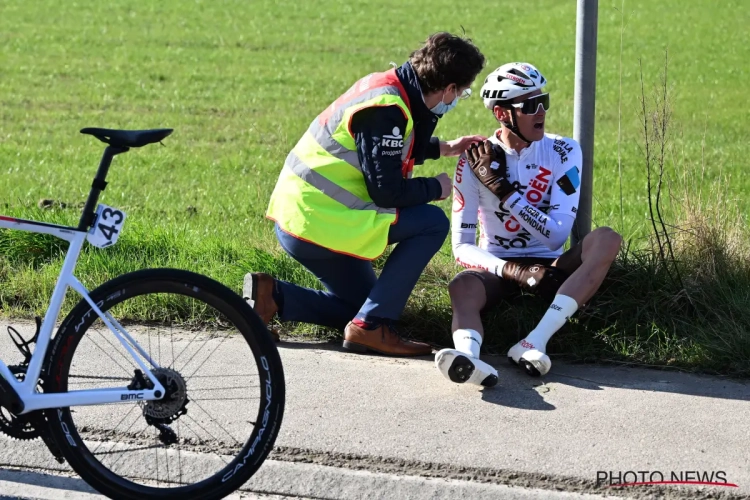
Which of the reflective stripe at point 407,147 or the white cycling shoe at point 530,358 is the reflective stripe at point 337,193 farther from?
the white cycling shoe at point 530,358

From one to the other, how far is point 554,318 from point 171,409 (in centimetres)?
200

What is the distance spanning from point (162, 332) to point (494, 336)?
1628mm

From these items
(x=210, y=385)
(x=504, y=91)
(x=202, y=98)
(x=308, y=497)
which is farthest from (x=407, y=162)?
(x=202, y=98)

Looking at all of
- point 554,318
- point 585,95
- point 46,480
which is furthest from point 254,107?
point 46,480

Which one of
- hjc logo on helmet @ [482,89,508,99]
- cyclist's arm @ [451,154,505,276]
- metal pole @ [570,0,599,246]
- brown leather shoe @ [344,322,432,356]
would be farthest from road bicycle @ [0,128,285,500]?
metal pole @ [570,0,599,246]

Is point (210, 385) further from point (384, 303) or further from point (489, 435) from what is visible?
point (489, 435)

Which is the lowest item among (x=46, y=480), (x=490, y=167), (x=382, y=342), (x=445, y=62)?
(x=46, y=480)

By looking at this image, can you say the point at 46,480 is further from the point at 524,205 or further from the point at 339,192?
the point at 524,205

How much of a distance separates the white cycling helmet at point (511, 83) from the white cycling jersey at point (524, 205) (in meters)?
0.29

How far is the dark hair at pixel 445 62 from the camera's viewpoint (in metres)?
5.06

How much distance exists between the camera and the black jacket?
5.00 meters

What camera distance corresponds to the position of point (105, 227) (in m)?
3.83

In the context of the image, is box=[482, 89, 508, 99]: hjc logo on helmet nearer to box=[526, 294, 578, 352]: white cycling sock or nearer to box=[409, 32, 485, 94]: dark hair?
box=[409, 32, 485, 94]: dark hair

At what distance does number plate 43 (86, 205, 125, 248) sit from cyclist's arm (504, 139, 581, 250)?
2259 millimetres
